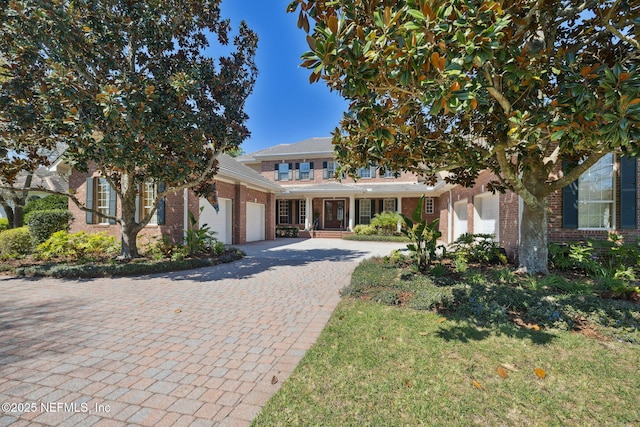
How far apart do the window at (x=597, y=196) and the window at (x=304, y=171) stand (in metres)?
17.9

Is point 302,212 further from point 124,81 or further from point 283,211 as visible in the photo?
point 124,81

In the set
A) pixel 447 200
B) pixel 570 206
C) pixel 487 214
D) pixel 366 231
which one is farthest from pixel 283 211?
pixel 570 206

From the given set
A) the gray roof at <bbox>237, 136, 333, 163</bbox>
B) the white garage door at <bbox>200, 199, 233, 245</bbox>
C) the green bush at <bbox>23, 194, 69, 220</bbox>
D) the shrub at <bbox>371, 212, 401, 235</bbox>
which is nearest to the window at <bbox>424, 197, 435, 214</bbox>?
the shrub at <bbox>371, 212, 401, 235</bbox>

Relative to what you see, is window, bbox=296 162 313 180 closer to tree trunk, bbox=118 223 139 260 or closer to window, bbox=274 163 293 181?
window, bbox=274 163 293 181

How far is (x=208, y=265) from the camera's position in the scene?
9.37 m

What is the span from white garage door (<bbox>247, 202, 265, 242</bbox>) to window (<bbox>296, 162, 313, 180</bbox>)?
239 inches

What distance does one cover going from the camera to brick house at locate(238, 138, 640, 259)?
24.5ft

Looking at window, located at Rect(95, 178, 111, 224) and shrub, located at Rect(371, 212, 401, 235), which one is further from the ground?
window, located at Rect(95, 178, 111, 224)

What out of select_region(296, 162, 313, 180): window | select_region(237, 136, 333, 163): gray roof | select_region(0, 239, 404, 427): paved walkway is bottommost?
select_region(0, 239, 404, 427): paved walkway

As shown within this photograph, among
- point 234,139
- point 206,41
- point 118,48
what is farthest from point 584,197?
point 118,48

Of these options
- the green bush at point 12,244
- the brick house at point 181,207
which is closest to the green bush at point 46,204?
the brick house at point 181,207

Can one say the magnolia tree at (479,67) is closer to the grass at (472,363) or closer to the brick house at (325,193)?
the grass at (472,363)

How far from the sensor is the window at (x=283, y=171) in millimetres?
23938

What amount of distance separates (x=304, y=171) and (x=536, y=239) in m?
18.9
